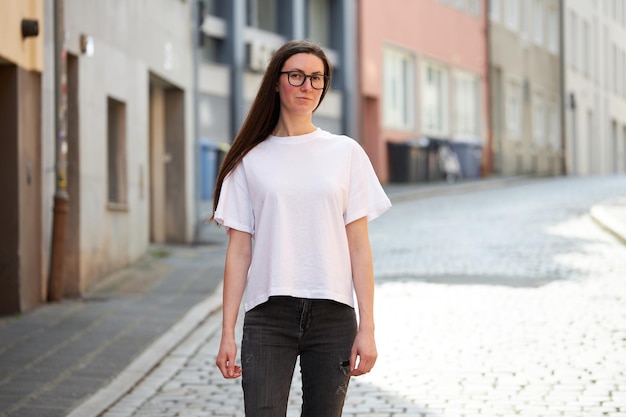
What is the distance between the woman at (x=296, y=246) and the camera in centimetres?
427

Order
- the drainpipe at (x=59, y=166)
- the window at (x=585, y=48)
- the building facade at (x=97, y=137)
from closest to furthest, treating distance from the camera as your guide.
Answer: the building facade at (x=97, y=137)
the drainpipe at (x=59, y=166)
the window at (x=585, y=48)

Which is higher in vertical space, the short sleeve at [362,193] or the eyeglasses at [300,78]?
the eyeglasses at [300,78]

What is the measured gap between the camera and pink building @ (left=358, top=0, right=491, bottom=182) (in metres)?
33.0

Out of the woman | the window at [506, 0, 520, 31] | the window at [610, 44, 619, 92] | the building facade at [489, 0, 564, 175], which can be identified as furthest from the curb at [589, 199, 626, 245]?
the window at [610, 44, 619, 92]

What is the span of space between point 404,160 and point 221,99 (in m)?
8.08

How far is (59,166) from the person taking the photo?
1297cm

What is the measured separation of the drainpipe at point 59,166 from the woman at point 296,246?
8.64m

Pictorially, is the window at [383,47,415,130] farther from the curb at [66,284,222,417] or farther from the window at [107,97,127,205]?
the curb at [66,284,222,417]

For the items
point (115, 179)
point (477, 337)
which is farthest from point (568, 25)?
point (477, 337)

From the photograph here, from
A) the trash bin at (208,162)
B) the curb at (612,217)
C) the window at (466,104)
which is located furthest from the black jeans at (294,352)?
the window at (466,104)

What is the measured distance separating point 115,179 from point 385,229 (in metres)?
5.20

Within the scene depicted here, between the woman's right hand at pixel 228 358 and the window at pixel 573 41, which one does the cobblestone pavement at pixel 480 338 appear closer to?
the woman's right hand at pixel 228 358

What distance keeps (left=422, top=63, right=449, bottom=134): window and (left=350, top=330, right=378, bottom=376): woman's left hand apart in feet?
106

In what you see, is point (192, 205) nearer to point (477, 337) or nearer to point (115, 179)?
point (115, 179)
